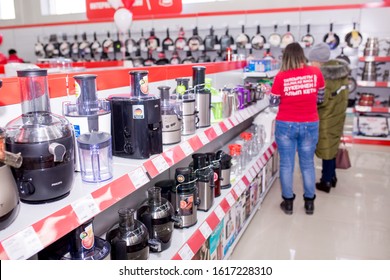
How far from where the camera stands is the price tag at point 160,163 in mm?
1682

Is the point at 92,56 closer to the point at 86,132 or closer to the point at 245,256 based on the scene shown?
the point at 245,256

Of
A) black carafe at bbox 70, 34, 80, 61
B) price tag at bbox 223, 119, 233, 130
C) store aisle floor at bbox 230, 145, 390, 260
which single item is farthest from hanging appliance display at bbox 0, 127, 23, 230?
black carafe at bbox 70, 34, 80, 61

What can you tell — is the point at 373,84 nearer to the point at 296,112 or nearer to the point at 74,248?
the point at 296,112

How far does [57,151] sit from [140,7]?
5.20m

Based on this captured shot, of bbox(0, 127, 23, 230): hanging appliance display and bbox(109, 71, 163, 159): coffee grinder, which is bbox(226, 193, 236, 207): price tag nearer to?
bbox(109, 71, 163, 159): coffee grinder

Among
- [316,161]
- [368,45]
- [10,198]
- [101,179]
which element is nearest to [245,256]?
[101,179]

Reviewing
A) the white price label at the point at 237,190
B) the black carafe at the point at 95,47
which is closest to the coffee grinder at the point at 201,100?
the white price label at the point at 237,190

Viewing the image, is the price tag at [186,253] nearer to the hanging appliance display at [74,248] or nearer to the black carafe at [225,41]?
the hanging appliance display at [74,248]

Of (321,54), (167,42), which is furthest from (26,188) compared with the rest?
(167,42)

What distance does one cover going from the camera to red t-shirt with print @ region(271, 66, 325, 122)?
3293mm

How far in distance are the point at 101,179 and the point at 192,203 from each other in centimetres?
86

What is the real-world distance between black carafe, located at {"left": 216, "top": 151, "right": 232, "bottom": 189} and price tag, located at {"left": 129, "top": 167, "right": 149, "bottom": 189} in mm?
1223

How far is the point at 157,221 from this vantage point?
74.7 inches
